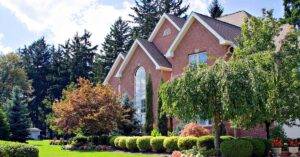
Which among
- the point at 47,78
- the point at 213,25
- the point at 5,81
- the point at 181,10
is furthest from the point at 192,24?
the point at 47,78

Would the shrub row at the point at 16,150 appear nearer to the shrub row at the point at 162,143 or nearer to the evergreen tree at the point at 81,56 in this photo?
the shrub row at the point at 162,143

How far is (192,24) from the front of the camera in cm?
3353

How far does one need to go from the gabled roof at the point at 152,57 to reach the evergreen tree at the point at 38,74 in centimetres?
3480

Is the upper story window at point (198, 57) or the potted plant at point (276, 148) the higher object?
the upper story window at point (198, 57)

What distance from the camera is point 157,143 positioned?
2605 cm

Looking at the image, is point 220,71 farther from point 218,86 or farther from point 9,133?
point 9,133

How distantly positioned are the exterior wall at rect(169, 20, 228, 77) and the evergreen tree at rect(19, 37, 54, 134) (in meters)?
42.7

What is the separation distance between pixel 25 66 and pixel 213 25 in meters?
53.9

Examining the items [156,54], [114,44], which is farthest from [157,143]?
[114,44]

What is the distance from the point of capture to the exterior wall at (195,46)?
3167 cm

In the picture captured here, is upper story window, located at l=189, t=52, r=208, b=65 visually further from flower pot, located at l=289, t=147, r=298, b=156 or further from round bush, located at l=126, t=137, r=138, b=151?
flower pot, located at l=289, t=147, r=298, b=156

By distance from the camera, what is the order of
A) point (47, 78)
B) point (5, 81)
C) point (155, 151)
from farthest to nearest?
point (47, 78) < point (5, 81) < point (155, 151)

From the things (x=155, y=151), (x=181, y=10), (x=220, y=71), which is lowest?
(x=155, y=151)

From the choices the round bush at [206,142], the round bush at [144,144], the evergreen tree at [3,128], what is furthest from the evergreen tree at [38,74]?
the round bush at [206,142]
